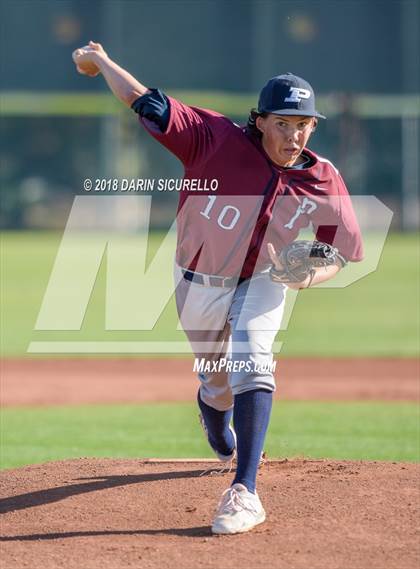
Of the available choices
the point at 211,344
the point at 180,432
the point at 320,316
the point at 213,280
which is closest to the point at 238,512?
the point at 211,344

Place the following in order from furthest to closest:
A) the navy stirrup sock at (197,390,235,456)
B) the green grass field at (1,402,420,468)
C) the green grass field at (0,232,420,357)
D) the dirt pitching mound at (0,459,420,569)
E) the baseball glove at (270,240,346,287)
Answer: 1. the green grass field at (0,232,420,357)
2. the green grass field at (1,402,420,468)
3. the navy stirrup sock at (197,390,235,456)
4. the baseball glove at (270,240,346,287)
5. the dirt pitching mound at (0,459,420,569)

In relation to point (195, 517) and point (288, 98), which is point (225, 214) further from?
point (195, 517)

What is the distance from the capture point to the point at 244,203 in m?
5.00

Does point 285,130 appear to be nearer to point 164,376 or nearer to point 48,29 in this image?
point 164,376

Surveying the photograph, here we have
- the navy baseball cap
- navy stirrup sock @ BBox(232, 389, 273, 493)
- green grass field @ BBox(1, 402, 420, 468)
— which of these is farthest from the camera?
green grass field @ BBox(1, 402, 420, 468)

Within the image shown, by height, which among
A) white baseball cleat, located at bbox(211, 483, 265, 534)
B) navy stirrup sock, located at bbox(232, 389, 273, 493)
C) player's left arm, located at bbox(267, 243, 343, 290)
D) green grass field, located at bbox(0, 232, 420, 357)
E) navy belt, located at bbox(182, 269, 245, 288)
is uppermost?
player's left arm, located at bbox(267, 243, 343, 290)

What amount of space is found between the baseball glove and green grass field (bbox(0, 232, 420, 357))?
24.7 ft

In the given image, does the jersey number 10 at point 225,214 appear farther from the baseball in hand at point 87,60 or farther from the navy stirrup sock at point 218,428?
the navy stirrup sock at point 218,428

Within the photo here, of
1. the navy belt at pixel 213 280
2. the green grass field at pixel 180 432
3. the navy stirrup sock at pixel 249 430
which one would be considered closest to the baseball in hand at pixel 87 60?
the navy belt at pixel 213 280

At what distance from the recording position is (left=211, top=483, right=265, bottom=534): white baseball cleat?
14.5 ft

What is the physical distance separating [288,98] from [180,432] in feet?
12.8

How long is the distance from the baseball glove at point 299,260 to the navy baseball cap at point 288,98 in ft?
2.07

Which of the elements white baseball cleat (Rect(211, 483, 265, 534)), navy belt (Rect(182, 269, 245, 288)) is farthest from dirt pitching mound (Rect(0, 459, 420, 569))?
navy belt (Rect(182, 269, 245, 288))

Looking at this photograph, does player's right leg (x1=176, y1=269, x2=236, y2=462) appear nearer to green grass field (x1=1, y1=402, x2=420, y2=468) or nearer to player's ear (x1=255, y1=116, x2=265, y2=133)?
player's ear (x1=255, y1=116, x2=265, y2=133)
